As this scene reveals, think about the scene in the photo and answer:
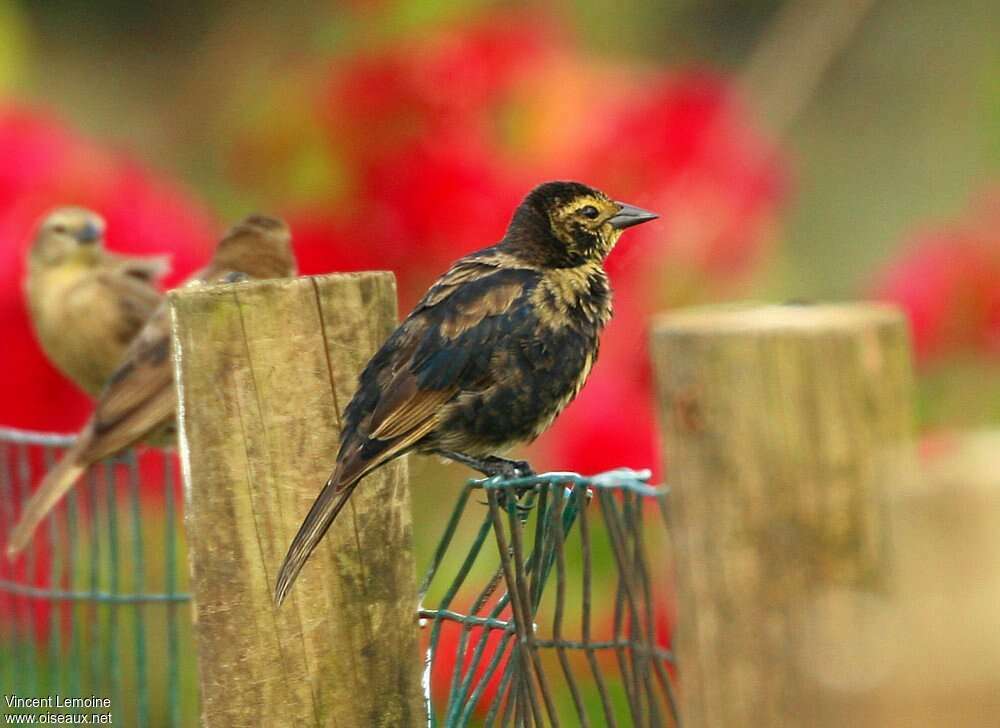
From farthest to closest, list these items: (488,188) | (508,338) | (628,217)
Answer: (488,188)
(628,217)
(508,338)

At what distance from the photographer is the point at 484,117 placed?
5.83 metres

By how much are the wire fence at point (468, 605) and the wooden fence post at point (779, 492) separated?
0.20m

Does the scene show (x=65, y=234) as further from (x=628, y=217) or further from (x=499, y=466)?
(x=499, y=466)

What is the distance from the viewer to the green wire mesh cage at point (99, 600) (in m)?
3.94

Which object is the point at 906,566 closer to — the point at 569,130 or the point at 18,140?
the point at 569,130

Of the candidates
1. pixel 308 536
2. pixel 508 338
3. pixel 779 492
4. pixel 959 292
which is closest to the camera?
pixel 779 492

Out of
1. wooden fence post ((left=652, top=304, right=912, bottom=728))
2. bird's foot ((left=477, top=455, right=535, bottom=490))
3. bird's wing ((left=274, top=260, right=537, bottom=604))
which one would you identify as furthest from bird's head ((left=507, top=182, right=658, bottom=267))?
wooden fence post ((left=652, top=304, right=912, bottom=728))

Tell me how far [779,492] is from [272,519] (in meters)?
1.16

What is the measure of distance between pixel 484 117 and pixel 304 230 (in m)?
0.70

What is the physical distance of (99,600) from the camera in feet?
12.7

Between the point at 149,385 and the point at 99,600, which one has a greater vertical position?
the point at 149,385

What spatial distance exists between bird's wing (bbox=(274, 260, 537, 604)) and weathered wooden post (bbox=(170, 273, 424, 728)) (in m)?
0.16

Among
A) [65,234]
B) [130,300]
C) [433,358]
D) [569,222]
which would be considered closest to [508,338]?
[433,358]

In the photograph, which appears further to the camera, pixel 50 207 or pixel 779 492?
pixel 50 207
